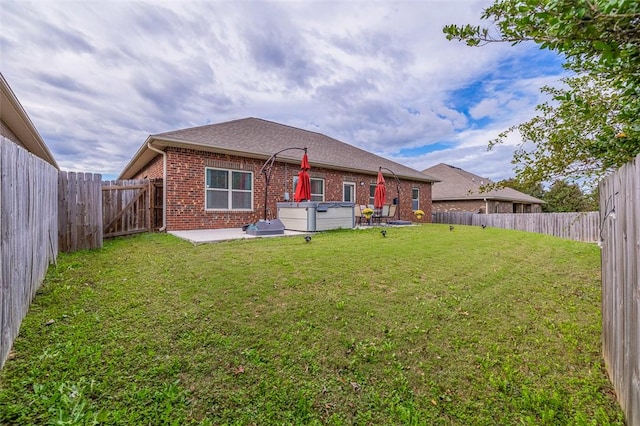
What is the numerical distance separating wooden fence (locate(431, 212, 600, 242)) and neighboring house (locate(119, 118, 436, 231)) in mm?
8605

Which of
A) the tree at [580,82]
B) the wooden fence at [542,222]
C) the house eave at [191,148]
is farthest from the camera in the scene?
the wooden fence at [542,222]

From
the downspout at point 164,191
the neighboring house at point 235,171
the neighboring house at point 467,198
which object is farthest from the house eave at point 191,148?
the neighboring house at point 467,198

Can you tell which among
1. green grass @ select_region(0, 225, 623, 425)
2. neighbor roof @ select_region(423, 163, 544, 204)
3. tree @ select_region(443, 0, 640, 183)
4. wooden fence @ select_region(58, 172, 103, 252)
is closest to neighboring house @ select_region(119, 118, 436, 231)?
wooden fence @ select_region(58, 172, 103, 252)

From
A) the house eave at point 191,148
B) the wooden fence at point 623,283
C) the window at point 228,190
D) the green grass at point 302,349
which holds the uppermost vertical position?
the house eave at point 191,148

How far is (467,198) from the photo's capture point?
2186 cm

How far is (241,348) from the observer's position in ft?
8.73

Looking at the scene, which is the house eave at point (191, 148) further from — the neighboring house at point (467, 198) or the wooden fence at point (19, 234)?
the neighboring house at point (467, 198)

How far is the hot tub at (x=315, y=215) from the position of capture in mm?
9578

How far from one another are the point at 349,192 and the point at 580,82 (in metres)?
11.8

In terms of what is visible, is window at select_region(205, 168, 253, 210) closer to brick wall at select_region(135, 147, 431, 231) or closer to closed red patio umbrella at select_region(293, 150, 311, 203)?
brick wall at select_region(135, 147, 431, 231)

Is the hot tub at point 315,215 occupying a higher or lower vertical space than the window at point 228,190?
lower

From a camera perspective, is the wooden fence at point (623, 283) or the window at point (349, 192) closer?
the wooden fence at point (623, 283)

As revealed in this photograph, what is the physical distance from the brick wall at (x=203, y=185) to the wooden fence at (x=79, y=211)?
291cm

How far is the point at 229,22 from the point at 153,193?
6.06 m
